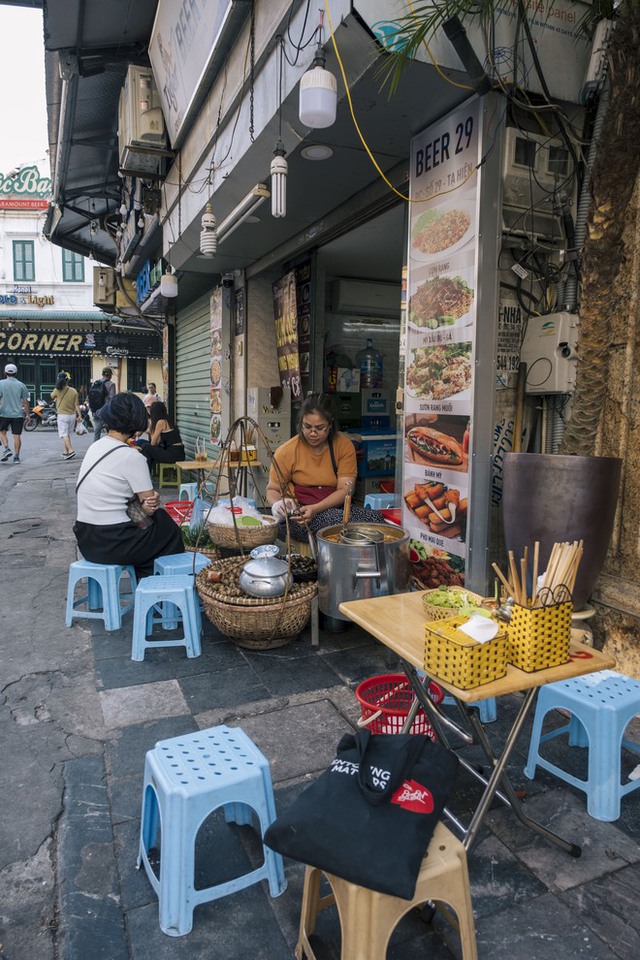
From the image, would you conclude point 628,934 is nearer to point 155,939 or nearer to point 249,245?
point 155,939

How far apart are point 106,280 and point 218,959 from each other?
15.4 metres

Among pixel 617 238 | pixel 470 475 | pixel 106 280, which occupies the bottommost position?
pixel 470 475

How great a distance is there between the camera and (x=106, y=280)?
49.2ft

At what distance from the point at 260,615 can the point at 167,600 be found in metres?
0.68

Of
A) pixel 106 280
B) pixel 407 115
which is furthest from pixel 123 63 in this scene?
pixel 106 280

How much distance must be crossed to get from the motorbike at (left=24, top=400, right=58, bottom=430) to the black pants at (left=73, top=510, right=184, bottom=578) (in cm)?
2198

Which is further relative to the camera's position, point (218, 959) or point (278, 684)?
point (278, 684)

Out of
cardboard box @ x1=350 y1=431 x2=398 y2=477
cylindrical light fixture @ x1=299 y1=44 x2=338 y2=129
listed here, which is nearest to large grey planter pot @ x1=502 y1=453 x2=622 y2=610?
cylindrical light fixture @ x1=299 y1=44 x2=338 y2=129

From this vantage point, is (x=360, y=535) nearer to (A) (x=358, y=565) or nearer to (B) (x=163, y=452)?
(A) (x=358, y=565)

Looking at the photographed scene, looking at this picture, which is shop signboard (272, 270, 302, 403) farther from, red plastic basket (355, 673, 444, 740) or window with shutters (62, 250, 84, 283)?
window with shutters (62, 250, 84, 283)

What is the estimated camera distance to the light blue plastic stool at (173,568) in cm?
456

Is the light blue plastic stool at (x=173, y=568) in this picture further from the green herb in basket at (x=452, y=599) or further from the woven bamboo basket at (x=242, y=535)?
the green herb in basket at (x=452, y=599)

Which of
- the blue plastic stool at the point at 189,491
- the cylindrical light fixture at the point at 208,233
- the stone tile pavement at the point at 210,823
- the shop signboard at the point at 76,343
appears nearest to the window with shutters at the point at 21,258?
the shop signboard at the point at 76,343

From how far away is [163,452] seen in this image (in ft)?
32.7
